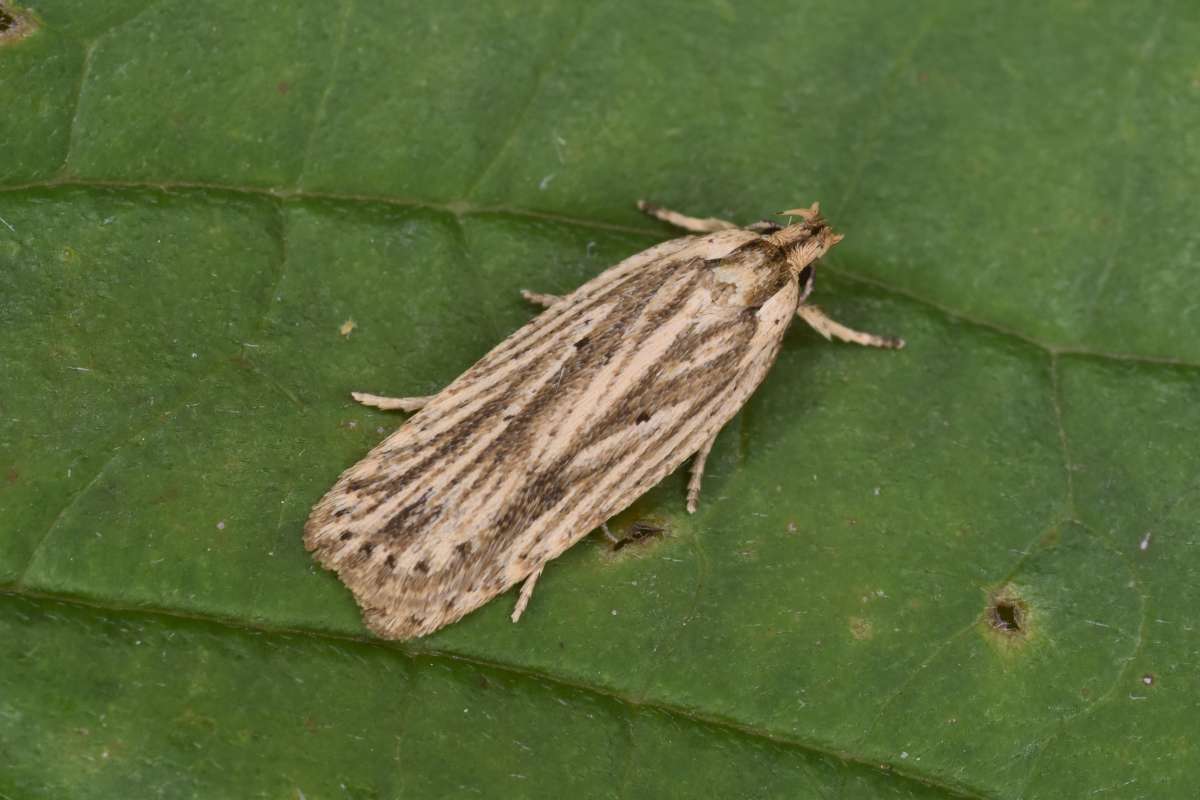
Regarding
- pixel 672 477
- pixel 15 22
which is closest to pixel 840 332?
pixel 672 477

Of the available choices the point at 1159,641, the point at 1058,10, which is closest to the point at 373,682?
the point at 1159,641

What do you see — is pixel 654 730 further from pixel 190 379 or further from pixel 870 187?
pixel 870 187

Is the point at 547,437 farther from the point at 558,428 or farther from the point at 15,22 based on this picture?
the point at 15,22

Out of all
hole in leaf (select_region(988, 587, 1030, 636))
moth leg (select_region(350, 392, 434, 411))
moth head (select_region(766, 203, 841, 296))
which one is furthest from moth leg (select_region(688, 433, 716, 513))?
hole in leaf (select_region(988, 587, 1030, 636))

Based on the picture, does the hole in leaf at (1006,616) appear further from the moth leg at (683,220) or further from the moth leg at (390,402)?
the moth leg at (390,402)

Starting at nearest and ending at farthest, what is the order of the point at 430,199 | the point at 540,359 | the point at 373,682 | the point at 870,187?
the point at 373,682
the point at 540,359
the point at 430,199
the point at 870,187

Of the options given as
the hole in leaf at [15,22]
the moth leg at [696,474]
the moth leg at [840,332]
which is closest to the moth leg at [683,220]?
the moth leg at [840,332]
